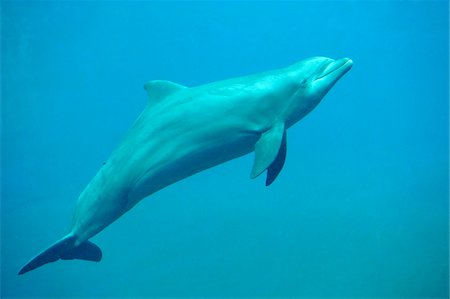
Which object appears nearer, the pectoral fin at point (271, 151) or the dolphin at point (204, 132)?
the pectoral fin at point (271, 151)

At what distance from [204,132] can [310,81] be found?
1690 millimetres

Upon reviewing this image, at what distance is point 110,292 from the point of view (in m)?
13.1

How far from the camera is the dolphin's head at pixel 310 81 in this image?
6.23m

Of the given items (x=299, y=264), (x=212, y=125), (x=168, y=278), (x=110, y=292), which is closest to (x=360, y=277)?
(x=299, y=264)

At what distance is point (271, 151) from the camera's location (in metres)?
5.68

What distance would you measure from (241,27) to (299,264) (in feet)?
91.7

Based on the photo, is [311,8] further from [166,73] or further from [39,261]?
[39,261]

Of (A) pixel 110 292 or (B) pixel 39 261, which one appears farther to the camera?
(A) pixel 110 292

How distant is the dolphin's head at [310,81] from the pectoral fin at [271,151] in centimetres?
40

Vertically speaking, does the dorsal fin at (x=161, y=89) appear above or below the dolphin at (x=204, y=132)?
above

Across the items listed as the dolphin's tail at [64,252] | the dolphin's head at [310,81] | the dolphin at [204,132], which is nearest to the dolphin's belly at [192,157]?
the dolphin at [204,132]

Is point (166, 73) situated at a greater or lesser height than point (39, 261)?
greater

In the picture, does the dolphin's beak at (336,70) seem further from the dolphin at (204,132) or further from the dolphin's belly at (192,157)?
the dolphin's belly at (192,157)

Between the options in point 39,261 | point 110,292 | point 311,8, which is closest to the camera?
point 39,261
